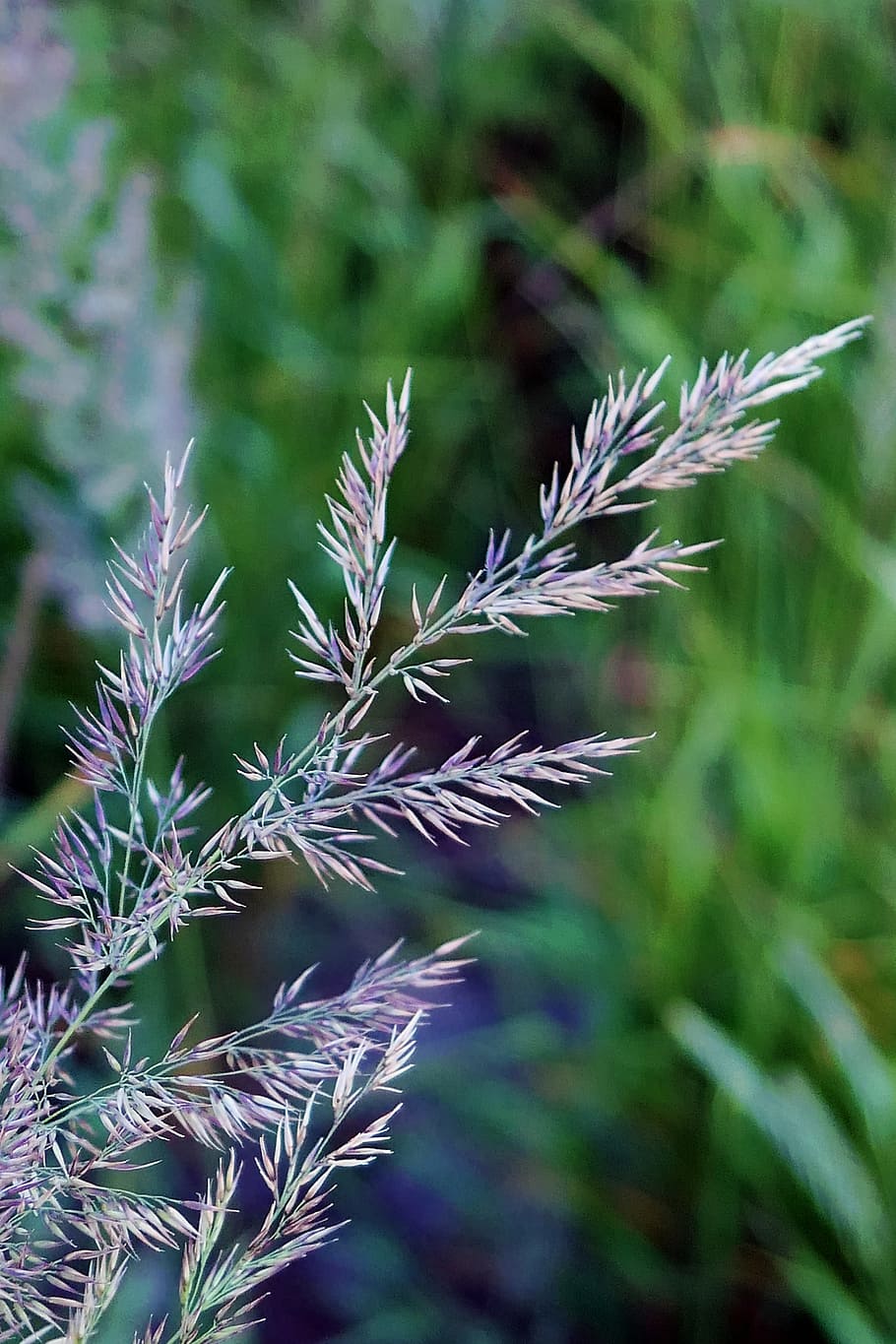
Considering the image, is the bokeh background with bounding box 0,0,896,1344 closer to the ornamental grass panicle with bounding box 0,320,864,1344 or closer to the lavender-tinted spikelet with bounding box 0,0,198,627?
the lavender-tinted spikelet with bounding box 0,0,198,627

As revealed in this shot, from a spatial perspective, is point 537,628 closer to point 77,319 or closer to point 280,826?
point 77,319

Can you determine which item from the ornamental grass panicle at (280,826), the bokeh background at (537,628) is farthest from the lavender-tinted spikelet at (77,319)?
the ornamental grass panicle at (280,826)

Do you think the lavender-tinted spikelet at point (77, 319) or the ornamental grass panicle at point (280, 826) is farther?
the lavender-tinted spikelet at point (77, 319)

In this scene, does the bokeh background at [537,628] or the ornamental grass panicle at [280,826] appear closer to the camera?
the ornamental grass panicle at [280,826]

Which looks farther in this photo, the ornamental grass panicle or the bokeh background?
the bokeh background

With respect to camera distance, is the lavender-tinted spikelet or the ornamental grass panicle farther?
the lavender-tinted spikelet

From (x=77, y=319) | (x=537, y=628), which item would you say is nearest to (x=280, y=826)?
(x=77, y=319)

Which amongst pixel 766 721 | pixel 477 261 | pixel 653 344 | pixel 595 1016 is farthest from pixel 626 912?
pixel 477 261

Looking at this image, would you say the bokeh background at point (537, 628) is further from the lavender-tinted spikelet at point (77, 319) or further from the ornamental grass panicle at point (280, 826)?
the ornamental grass panicle at point (280, 826)

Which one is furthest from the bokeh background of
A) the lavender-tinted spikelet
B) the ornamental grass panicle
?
the ornamental grass panicle
